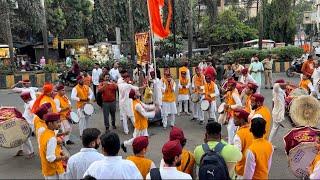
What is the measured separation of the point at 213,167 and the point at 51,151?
2593mm

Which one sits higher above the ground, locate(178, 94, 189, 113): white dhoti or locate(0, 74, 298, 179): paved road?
locate(178, 94, 189, 113): white dhoti

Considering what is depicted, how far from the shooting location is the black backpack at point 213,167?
Answer: 16.0 feet

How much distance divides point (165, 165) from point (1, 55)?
3760cm

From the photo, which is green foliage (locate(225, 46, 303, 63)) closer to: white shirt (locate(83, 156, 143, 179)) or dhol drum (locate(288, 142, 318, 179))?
dhol drum (locate(288, 142, 318, 179))

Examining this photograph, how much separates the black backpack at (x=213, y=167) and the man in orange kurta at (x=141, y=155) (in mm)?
671

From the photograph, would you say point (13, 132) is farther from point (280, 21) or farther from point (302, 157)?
point (280, 21)

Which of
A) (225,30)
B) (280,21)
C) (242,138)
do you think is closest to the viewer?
(242,138)

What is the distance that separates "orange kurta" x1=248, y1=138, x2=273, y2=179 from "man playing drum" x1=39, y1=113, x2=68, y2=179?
8.97ft

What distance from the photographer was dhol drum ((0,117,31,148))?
943 cm

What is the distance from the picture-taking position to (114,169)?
15.6 feet

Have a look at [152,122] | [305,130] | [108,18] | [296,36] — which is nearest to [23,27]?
[108,18]

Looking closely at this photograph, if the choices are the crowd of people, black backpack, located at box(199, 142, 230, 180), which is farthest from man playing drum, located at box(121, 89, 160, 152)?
black backpack, located at box(199, 142, 230, 180)

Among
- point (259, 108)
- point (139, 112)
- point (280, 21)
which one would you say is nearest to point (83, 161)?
point (259, 108)

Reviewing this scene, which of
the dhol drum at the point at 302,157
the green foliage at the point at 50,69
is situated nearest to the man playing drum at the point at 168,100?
the dhol drum at the point at 302,157
